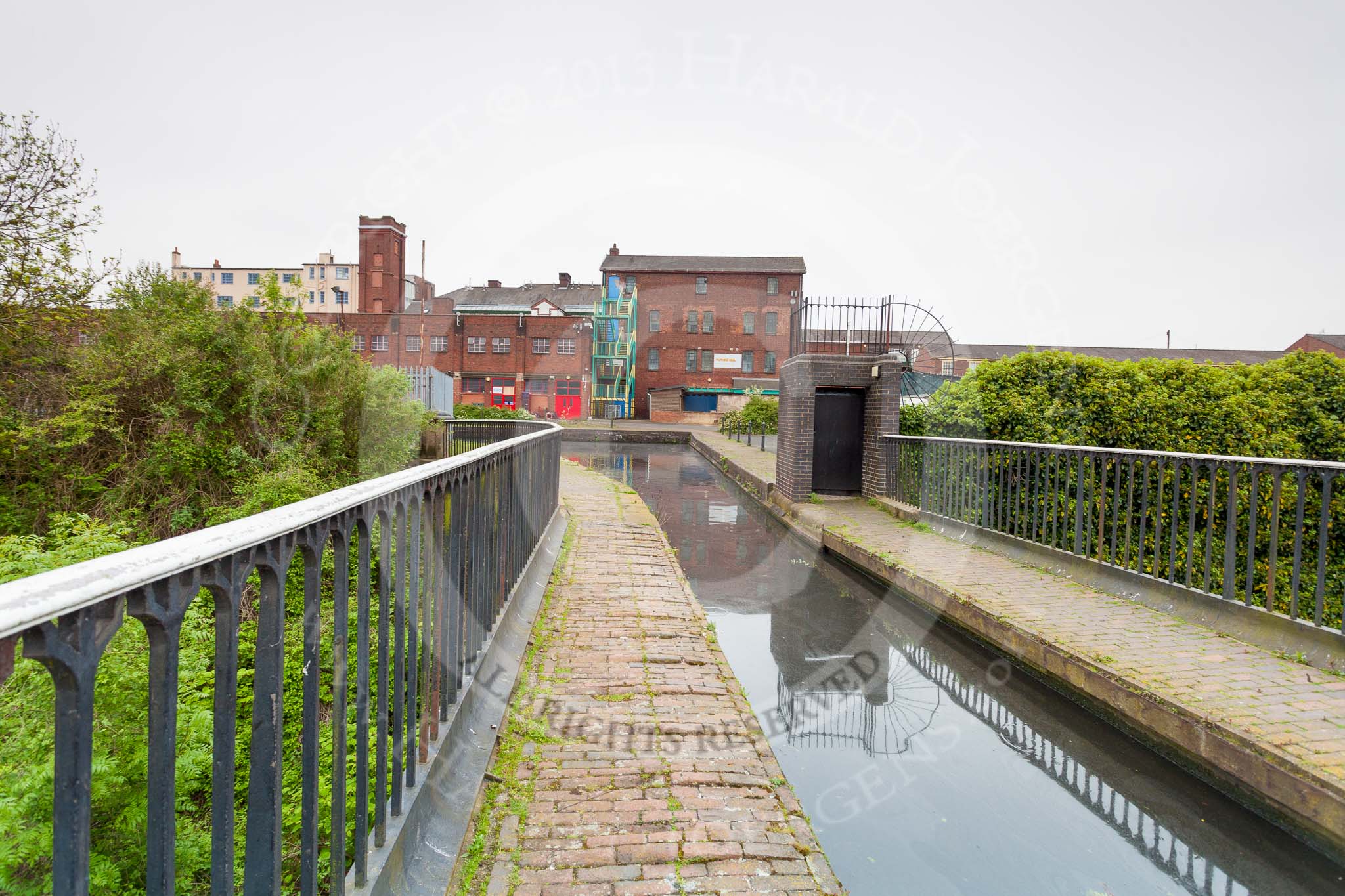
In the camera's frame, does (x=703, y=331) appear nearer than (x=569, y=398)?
No

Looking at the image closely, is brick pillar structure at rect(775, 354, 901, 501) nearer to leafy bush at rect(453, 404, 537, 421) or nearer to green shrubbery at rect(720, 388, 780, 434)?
leafy bush at rect(453, 404, 537, 421)

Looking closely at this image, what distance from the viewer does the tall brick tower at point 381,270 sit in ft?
187

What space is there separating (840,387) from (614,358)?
41.5m

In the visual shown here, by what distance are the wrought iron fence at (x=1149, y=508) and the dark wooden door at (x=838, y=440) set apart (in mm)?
2705

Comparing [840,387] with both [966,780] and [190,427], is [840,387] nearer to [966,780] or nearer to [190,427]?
[190,427]

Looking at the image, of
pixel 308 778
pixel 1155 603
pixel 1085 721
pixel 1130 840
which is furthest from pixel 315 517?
pixel 1155 603

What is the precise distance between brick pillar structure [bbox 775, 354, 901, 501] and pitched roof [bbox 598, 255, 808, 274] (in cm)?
4590

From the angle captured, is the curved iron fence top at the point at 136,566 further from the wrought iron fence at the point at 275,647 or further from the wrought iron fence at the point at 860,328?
the wrought iron fence at the point at 860,328

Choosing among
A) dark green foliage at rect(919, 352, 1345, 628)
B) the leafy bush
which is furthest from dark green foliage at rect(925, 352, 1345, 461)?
the leafy bush

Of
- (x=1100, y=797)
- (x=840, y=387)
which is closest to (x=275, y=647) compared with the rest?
(x=1100, y=797)

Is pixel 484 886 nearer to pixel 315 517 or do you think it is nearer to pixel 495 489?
pixel 315 517

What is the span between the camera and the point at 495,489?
4.07 meters

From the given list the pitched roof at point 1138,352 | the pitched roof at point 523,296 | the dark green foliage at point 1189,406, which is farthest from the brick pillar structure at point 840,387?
the pitched roof at point 1138,352

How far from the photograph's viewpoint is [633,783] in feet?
9.72
